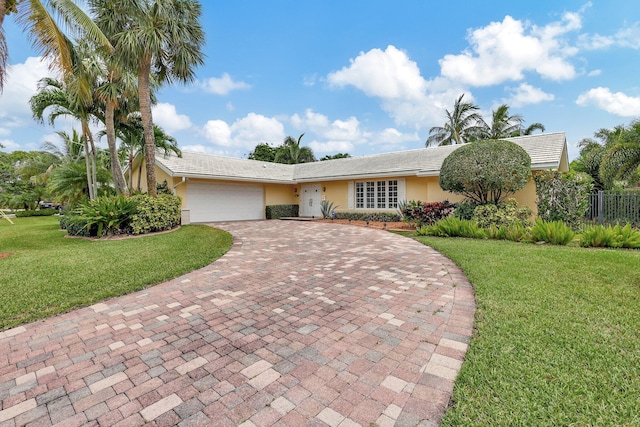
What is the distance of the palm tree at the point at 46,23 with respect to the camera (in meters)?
7.86

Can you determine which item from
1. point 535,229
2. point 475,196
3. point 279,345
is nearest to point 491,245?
point 535,229

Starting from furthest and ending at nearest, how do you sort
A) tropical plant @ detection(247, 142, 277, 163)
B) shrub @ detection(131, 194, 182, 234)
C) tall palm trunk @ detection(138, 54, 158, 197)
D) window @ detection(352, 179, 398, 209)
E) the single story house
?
tropical plant @ detection(247, 142, 277, 163), window @ detection(352, 179, 398, 209), the single story house, tall palm trunk @ detection(138, 54, 158, 197), shrub @ detection(131, 194, 182, 234)

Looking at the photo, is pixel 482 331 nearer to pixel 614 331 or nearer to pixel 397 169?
pixel 614 331

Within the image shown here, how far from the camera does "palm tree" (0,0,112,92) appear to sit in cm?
786

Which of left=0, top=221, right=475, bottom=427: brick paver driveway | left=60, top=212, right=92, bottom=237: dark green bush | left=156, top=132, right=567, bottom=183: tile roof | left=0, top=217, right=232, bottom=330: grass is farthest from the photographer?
left=156, top=132, right=567, bottom=183: tile roof

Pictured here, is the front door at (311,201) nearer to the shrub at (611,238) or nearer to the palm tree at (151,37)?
the palm tree at (151,37)

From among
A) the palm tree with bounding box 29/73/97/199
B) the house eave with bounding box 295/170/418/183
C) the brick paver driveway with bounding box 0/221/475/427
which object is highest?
the palm tree with bounding box 29/73/97/199

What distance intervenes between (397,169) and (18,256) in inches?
575

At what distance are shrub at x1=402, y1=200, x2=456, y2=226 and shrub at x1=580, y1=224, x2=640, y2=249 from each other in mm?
4760

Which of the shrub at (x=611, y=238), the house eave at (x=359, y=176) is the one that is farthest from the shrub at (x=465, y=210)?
the shrub at (x=611, y=238)

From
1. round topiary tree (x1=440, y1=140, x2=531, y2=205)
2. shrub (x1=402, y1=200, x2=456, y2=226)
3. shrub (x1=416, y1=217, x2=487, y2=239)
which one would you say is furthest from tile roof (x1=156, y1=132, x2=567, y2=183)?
shrub (x1=416, y1=217, x2=487, y2=239)

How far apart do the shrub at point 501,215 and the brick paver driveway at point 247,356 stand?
6.85m

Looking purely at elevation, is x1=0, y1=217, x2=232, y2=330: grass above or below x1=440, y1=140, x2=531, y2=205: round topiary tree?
below

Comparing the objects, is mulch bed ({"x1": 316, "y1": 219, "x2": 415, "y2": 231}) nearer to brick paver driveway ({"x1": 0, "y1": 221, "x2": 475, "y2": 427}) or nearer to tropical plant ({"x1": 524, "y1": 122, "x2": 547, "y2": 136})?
brick paver driveway ({"x1": 0, "y1": 221, "x2": 475, "y2": 427})
